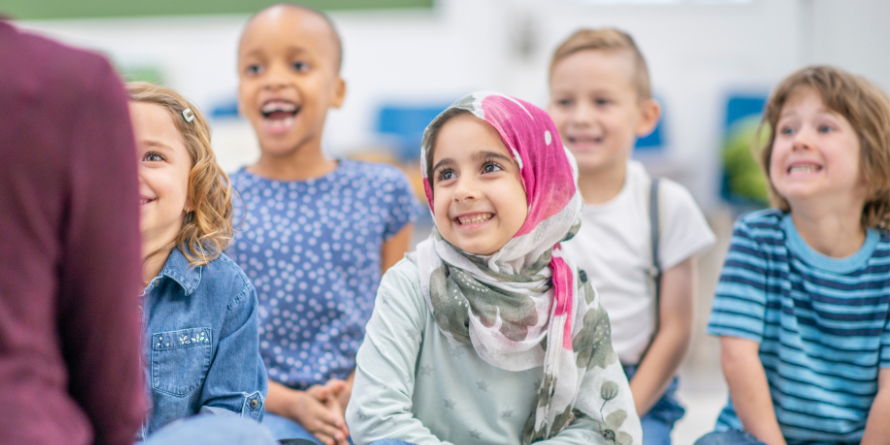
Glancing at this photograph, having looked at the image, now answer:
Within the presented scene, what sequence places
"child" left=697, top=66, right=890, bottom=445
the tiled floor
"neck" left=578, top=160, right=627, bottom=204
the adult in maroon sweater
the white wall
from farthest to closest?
the white wall < the tiled floor < "neck" left=578, top=160, right=627, bottom=204 < "child" left=697, top=66, right=890, bottom=445 < the adult in maroon sweater

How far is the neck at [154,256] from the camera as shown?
1021 millimetres

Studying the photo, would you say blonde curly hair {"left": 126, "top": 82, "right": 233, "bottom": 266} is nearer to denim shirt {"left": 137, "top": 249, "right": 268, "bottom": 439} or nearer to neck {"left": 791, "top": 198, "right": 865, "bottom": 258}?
denim shirt {"left": 137, "top": 249, "right": 268, "bottom": 439}

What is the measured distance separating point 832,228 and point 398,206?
0.87 metres

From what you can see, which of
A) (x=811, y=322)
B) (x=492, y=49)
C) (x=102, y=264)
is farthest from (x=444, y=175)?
(x=492, y=49)

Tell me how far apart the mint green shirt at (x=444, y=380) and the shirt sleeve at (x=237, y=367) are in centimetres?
16

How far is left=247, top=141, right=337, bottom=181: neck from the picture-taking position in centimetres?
150

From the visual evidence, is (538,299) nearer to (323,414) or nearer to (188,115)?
(323,414)

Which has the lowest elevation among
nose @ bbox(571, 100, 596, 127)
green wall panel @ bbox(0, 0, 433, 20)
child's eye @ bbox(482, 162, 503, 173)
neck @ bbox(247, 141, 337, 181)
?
neck @ bbox(247, 141, 337, 181)

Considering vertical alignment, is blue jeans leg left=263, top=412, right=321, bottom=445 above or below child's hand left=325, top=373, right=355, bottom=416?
below

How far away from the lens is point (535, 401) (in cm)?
108

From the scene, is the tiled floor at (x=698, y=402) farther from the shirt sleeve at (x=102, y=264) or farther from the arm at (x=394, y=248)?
the shirt sleeve at (x=102, y=264)

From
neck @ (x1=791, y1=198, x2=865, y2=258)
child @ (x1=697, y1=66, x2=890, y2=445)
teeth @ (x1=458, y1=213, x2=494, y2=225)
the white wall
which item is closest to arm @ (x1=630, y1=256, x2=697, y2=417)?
child @ (x1=697, y1=66, x2=890, y2=445)

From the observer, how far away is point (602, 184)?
5.05 feet

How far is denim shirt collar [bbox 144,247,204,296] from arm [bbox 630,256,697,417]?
34.0 inches
